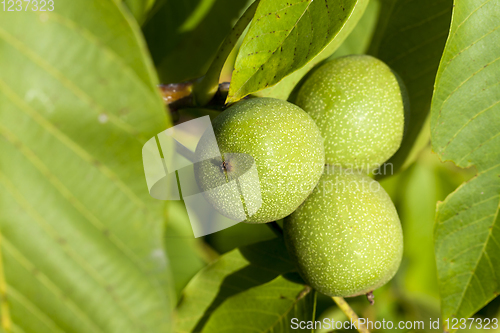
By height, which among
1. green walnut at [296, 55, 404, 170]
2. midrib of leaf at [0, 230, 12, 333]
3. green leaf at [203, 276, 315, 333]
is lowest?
green leaf at [203, 276, 315, 333]

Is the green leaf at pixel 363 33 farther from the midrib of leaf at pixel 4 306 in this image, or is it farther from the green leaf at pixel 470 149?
the midrib of leaf at pixel 4 306

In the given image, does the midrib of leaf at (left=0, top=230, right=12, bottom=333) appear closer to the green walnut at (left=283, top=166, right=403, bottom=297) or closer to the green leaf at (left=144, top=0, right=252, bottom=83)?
the green walnut at (left=283, top=166, right=403, bottom=297)

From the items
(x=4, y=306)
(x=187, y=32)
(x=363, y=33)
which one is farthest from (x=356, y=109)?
(x=4, y=306)

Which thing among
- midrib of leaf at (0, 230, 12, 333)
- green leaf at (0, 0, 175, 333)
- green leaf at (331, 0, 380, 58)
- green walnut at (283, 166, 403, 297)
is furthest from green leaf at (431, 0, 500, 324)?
midrib of leaf at (0, 230, 12, 333)

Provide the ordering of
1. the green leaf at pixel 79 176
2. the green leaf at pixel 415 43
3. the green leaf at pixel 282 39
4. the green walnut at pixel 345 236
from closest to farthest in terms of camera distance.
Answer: the green leaf at pixel 79 176 → the green leaf at pixel 282 39 → the green walnut at pixel 345 236 → the green leaf at pixel 415 43

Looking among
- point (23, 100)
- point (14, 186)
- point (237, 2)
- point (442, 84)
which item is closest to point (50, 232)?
point (14, 186)

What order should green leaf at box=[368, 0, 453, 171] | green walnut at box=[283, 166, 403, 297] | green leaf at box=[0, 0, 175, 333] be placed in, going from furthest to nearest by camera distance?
green leaf at box=[368, 0, 453, 171] < green walnut at box=[283, 166, 403, 297] < green leaf at box=[0, 0, 175, 333]

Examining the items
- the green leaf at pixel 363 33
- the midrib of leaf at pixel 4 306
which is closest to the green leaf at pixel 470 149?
the green leaf at pixel 363 33
